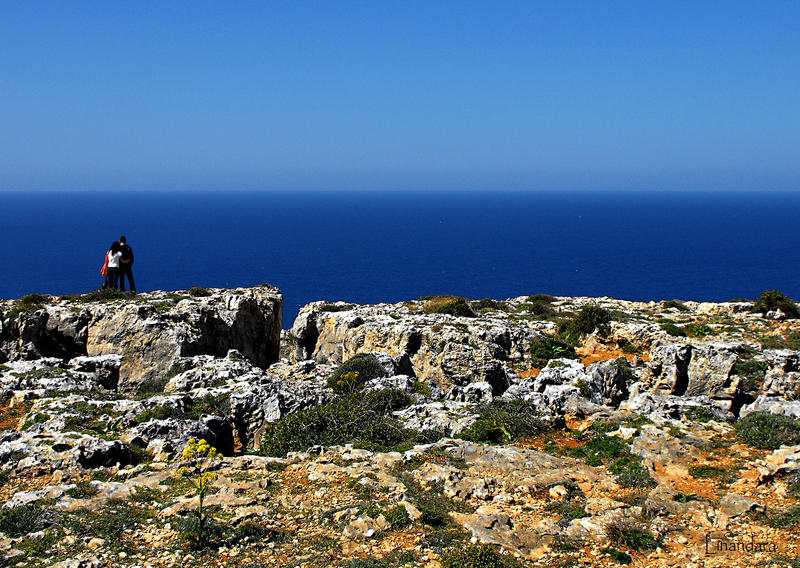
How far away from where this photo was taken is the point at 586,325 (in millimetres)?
32156

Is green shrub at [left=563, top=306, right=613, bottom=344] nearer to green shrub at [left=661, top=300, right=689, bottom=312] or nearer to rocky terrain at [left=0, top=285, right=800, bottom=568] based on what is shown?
rocky terrain at [left=0, top=285, right=800, bottom=568]

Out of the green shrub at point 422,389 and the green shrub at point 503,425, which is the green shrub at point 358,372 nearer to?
the green shrub at point 422,389

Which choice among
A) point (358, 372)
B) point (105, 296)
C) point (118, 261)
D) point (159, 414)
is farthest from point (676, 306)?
point (105, 296)

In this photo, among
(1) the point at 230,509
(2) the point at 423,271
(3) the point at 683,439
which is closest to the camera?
(1) the point at 230,509

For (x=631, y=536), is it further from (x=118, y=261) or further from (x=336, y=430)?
(x=118, y=261)

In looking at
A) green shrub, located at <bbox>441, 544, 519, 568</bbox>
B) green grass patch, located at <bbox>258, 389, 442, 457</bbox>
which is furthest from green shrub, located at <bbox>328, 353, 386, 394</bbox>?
green shrub, located at <bbox>441, 544, 519, 568</bbox>

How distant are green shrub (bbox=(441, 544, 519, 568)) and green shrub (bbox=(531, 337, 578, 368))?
695 inches

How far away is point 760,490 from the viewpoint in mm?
13000

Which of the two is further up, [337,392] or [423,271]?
[337,392]

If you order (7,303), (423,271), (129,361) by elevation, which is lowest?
(423,271)

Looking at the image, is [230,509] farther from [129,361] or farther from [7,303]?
[7,303]

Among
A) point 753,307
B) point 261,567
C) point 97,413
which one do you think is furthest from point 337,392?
point 753,307

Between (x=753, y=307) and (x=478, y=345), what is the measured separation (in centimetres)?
2042

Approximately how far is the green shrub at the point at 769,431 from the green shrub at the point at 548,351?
1184 cm
